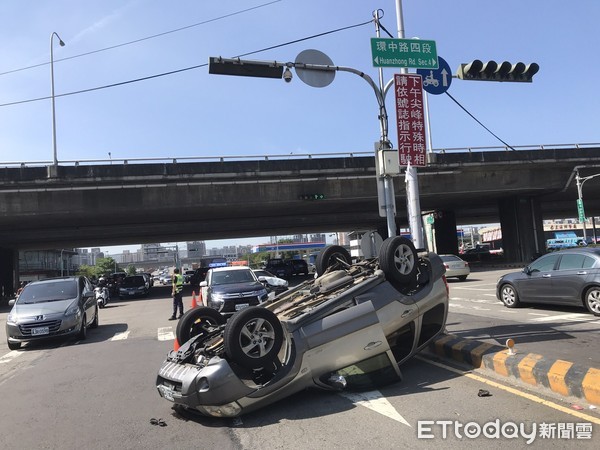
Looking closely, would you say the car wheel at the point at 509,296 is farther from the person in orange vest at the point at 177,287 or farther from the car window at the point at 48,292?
the car window at the point at 48,292

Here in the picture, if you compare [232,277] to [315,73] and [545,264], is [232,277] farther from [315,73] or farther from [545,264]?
[545,264]

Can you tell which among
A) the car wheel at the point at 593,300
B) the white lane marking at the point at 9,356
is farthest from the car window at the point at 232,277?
the car wheel at the point at 593,300

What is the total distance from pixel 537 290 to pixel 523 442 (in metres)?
8.72

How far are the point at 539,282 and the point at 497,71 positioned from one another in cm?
530

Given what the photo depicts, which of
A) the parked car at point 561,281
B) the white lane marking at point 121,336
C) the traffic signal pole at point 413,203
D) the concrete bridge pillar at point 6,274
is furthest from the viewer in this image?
the concrete bridge pillar at point 6,274

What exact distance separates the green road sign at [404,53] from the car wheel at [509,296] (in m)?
6.45

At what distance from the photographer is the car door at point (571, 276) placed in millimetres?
10703

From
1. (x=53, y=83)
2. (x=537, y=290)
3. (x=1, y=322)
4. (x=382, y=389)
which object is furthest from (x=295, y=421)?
(x=53, y=83)

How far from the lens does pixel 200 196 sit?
27828mm

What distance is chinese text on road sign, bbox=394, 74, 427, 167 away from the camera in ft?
31.1

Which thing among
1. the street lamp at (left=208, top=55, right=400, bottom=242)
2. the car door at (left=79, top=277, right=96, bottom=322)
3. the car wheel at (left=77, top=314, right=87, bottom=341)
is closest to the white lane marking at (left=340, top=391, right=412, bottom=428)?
the street lamp at (left=208, top=55, right=400, bottom=242)

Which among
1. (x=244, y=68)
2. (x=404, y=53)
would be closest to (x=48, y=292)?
(x=244, y=68)

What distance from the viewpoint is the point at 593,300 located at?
10.5 m

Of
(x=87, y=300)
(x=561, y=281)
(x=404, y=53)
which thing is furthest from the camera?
(x=87, y=300)
